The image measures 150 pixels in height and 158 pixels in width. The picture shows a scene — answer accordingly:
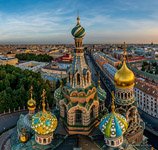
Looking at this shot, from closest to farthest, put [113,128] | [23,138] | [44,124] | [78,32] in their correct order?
[113,128] < [44,124] < [78,32] < [23,138]

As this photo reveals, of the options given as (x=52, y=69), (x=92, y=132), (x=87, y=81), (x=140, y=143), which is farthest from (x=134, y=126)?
(x=52, y=69)

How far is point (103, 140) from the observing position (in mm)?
18875

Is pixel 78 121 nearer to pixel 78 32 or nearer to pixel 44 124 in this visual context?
pixel 44 124

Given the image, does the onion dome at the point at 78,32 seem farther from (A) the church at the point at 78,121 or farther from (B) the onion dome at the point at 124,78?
(B) the onion dome at the point at 124,78

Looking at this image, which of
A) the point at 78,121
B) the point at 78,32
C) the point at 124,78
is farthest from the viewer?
the point at 124,78

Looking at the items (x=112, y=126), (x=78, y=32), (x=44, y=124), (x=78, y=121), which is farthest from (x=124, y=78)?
(x=44, y=124)

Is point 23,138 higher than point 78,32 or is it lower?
lower

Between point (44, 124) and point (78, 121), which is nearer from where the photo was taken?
point (44, 124)

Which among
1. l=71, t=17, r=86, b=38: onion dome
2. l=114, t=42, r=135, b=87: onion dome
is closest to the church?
l=71, t=17, r=86, b=38: onion dome

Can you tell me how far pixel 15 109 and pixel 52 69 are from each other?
111ft

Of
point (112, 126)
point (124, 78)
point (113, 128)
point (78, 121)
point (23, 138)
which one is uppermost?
point (124, 78)

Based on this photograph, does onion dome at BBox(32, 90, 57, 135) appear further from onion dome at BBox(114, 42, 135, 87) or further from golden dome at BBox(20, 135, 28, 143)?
onion dome at BBox(114, 42, 135, 87)

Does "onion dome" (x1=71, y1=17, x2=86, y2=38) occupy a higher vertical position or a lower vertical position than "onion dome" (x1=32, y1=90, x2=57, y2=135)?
higher

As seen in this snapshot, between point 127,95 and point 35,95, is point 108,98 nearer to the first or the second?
point 35,95
